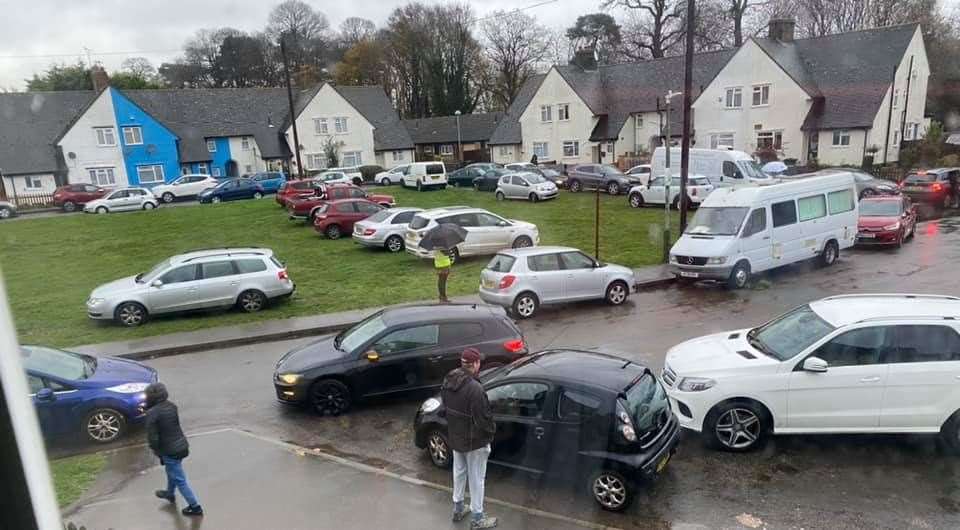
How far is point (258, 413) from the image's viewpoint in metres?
8.76

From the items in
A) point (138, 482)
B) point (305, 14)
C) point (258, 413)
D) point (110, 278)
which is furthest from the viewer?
point (110, 278)

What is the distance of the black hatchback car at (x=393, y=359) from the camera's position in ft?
28.0

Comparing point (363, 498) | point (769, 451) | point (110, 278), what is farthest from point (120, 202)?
point (769, 451)

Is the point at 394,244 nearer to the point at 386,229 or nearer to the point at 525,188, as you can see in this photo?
the point at 386,229

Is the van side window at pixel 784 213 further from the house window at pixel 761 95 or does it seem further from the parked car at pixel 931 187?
the house window at pixel 761 95

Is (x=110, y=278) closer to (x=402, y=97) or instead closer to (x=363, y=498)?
(x=363, y=498)

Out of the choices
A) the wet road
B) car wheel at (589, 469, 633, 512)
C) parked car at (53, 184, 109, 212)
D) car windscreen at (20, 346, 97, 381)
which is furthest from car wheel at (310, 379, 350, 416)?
parked car at (53, 184, 109, 212)

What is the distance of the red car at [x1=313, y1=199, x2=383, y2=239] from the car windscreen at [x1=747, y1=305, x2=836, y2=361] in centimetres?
1630

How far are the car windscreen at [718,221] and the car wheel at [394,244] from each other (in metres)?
9.09

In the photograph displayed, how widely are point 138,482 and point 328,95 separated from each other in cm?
4083

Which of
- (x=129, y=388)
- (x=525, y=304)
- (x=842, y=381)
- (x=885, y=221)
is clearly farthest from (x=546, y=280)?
(x=885, y=221)

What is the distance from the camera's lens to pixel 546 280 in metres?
13.2

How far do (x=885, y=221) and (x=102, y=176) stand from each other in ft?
136

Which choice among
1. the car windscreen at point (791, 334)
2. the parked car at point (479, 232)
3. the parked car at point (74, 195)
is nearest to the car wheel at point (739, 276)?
the parked car at point (479, 232)
